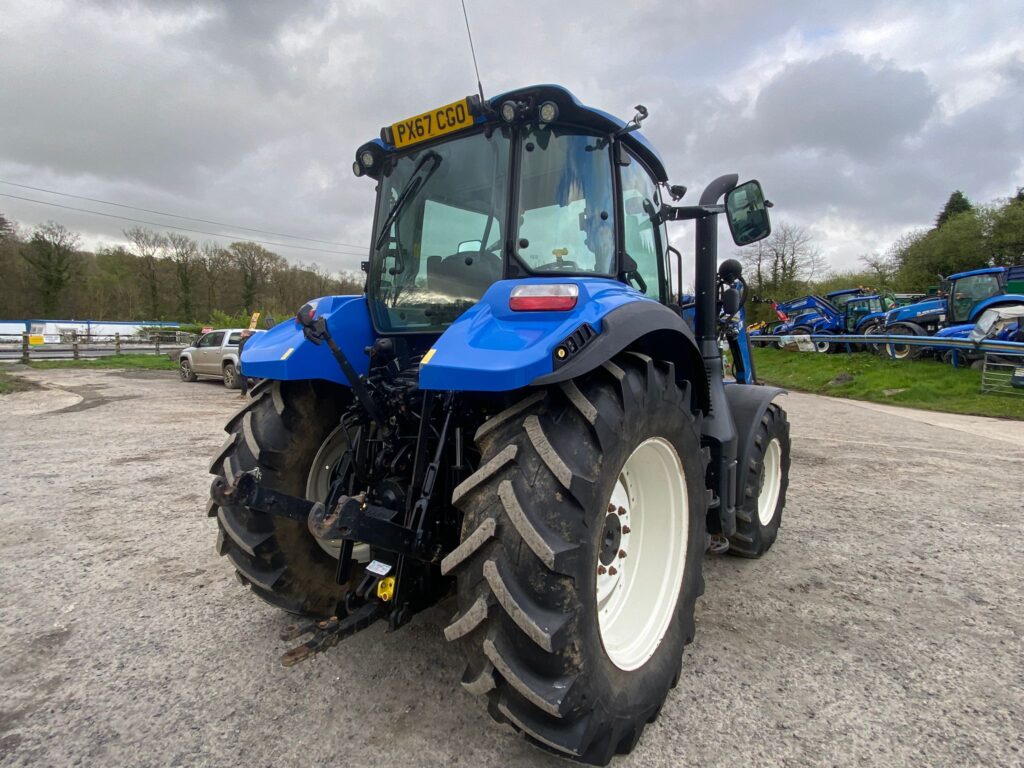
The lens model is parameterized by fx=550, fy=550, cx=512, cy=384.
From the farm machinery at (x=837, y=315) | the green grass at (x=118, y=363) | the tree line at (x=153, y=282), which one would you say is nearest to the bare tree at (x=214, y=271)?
the tree line at (x=153, y=282)

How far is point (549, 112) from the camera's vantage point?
84.0 inches

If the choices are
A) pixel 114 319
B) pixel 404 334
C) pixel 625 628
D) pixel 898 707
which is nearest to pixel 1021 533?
pixel 898 707

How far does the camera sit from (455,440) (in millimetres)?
2119

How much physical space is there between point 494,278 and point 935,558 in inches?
137

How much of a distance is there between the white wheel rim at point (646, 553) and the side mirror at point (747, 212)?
1492mm

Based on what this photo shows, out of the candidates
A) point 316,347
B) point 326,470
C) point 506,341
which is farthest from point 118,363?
point 506,341

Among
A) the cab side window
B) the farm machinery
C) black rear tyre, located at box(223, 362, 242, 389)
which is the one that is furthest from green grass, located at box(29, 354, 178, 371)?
the farm machinery

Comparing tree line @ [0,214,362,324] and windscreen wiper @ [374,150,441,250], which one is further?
tree line @ [0,214,362,324]

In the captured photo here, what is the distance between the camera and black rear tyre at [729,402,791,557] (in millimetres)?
3282

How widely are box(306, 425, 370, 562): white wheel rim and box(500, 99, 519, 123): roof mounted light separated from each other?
1.52 m

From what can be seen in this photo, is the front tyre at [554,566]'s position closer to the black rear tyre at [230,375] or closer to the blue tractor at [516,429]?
the blue tractor at [516,429]

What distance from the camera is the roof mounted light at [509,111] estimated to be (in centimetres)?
215

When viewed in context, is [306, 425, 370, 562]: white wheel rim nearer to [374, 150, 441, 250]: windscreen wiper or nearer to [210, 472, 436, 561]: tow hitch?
[210, 472, 436, 561]: tow hitch

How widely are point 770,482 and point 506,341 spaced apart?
2.90 meters
